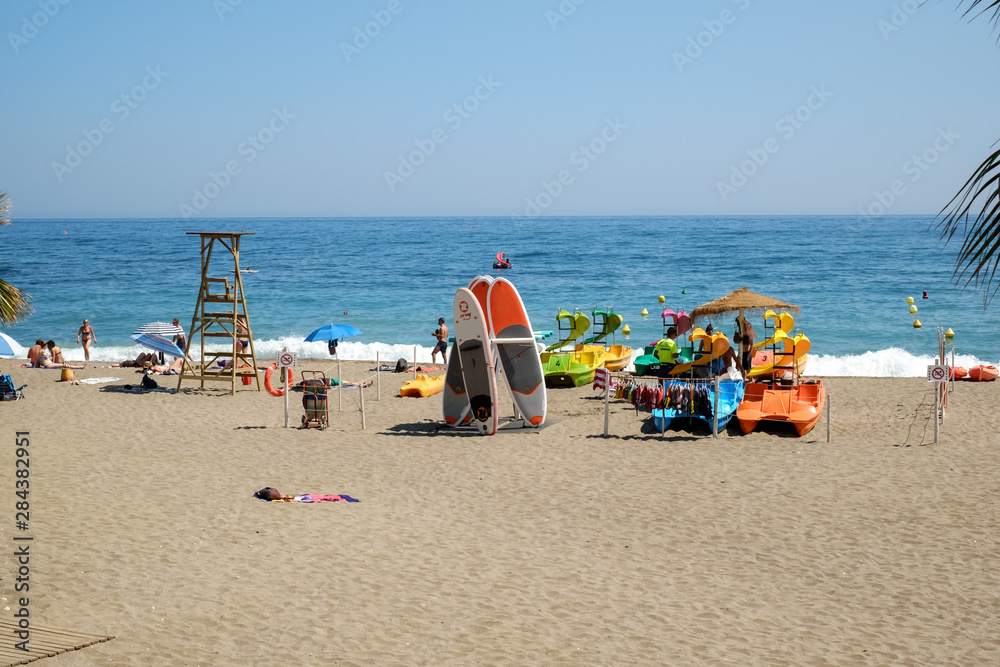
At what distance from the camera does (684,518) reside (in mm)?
9820

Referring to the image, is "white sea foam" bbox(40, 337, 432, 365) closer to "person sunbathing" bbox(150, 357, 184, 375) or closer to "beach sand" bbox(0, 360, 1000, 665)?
"person sunbathing" bbox(150, 357, 184, 375)

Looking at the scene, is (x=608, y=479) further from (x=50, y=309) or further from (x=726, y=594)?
(x=50, y=309)

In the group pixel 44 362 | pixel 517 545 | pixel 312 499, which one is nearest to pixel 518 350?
pixel 312 499

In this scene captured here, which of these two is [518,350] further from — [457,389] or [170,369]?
[170,369]

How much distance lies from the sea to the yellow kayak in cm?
364

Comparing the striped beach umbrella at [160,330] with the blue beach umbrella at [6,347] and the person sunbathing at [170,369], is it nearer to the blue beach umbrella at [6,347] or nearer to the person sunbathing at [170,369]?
the person sunbathing at [170,369]

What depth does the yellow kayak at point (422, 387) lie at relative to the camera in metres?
18.1

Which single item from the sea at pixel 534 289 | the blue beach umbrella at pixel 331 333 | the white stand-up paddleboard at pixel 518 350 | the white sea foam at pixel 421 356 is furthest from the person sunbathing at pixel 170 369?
the white stand-up paddleboard at pixel 518 350

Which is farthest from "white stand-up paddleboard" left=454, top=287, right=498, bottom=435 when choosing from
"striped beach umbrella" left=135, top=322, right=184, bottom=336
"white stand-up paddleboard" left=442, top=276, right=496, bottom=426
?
"striped beach umbrella" left=135, top=322, right=184, bottom=336

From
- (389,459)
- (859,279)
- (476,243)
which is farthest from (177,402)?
(476,243)

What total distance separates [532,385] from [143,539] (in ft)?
24.8

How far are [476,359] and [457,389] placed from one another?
816 mm

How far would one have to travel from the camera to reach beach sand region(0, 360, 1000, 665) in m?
6.68

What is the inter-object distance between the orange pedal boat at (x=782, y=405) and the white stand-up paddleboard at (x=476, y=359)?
4160 mm
